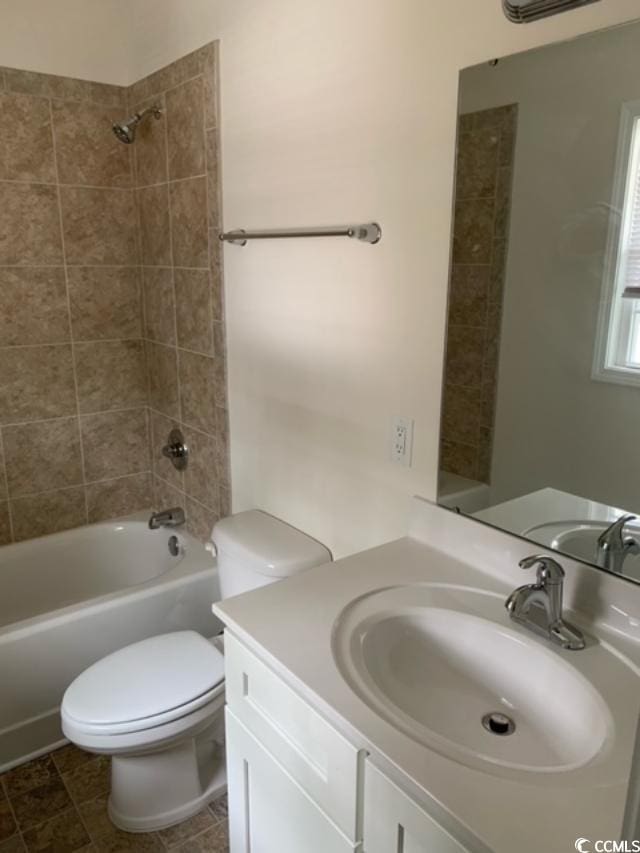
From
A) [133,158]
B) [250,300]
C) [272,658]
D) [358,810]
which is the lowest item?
[358,810]

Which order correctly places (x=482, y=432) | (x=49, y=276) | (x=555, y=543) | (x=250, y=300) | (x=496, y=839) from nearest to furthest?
(x=496, y=839) → (x=555, y=543) → (x=482, y=432) → (x=250, y=300) → (x=49, y=276)

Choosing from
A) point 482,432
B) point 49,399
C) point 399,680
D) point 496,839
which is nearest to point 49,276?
point 49,399

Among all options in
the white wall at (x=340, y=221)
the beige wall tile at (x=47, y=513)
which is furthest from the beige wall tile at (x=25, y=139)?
the beige wall tile at (x=47, y=513)

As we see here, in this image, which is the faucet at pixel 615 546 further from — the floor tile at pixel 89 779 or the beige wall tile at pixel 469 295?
the floor tile at pixel 89 779

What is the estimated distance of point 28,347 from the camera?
2568mm

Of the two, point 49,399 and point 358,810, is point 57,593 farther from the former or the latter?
point 358,810

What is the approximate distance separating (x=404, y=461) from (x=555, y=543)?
0.42 meters

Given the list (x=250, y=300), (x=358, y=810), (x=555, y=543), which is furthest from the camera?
(x=250, y=300)

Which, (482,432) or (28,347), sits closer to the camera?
(482,432)

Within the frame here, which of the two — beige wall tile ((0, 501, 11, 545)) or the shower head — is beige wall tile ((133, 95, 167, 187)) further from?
beige wall tile ((0, 501, 11, 545))

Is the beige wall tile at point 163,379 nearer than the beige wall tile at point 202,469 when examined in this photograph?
No

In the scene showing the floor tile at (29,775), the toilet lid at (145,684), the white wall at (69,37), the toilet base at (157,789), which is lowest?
the floor tile at (29,775)

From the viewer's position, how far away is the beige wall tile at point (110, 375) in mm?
2725

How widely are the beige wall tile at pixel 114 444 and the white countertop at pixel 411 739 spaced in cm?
174
